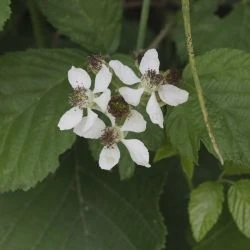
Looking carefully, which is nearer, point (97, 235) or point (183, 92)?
point (183, 92)

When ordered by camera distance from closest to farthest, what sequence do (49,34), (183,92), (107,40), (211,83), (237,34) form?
(183,92), (211,83), (107,40), (237,34), (49,34)

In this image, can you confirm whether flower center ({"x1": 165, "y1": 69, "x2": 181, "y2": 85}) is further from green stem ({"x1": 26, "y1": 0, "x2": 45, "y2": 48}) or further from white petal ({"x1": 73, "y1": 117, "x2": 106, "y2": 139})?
green stem ({"x1": 26, "y1": 0, "x2": 45, "y2": 48})

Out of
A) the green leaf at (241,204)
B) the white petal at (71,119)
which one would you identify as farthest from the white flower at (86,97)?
the green leaf at (241,204)

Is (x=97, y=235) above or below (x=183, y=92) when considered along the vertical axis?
below

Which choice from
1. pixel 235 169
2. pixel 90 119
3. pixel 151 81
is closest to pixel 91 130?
pixel 90 119

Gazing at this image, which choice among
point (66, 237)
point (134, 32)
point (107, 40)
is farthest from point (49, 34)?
point (66, 237)

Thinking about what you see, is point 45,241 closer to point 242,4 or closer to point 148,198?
point 148,198
